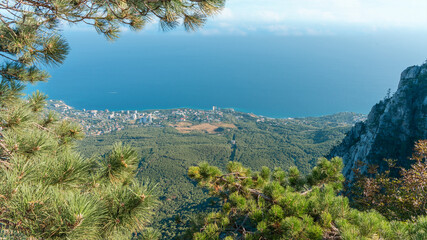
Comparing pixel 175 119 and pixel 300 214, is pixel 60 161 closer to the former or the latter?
pixel 300 214

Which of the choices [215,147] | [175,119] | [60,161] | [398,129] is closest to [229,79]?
[175,119]

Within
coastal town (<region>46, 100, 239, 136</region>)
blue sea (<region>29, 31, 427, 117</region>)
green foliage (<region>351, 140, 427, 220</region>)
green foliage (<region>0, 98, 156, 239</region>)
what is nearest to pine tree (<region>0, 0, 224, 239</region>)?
green foliage (<region>0, 98, 156, 239</region>)

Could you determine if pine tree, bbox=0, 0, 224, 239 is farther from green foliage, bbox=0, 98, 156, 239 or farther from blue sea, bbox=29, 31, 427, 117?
blue sea, bbox=29, 31, 427, 117

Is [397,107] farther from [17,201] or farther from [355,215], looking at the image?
[17,201]

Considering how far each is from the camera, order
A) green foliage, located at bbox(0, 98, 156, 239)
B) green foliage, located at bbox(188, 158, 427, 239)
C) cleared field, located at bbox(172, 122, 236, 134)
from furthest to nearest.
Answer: cleared field, located at bbox(172, 122, 236, 134) < green foliage, located at bbox(188, 158, 427, 239) < green foliage, located at bbox(0, 98, 156, 239)

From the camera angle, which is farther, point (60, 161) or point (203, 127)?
point (203, 127)

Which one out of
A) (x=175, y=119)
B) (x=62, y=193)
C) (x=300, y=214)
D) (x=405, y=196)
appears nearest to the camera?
(x=62, y=193)
